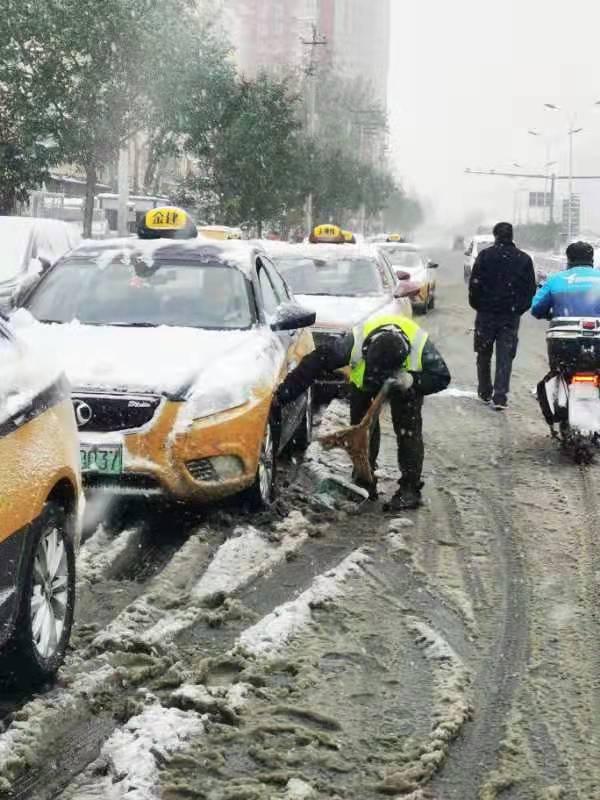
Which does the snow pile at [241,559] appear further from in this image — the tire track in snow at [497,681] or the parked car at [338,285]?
the parked car at [338,285]

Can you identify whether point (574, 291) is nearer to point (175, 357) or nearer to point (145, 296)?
point (145, 296)

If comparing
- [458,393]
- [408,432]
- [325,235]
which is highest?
[325,235]

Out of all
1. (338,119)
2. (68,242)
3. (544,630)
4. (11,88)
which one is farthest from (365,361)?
(338,119)

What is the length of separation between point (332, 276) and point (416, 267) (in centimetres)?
1283

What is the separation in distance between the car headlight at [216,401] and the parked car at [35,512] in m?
1.60

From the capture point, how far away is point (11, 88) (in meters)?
26.5

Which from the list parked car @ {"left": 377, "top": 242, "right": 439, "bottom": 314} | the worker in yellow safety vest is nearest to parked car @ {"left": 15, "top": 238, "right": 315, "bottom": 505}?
the worker in yellow safety vest

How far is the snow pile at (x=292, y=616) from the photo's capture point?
5117 millimetres

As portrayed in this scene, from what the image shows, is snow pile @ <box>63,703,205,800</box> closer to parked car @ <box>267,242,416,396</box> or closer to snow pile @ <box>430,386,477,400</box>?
parked car @ <box>267,242,416,396</box>

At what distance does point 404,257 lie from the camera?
27359mm

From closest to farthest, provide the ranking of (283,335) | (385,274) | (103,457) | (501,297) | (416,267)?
1. (103,457)
2. (283,335)
3. (501,297)
4. (385,274)
5. (416,267)

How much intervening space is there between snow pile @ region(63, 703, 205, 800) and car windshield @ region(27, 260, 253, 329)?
3948 mm

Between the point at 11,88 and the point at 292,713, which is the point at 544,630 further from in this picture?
the point at 11,88

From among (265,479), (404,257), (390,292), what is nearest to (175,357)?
(265,479)
